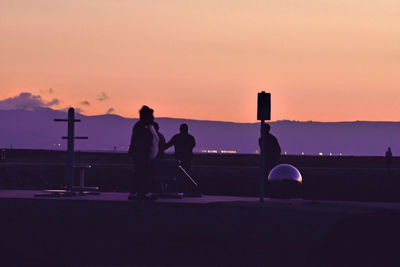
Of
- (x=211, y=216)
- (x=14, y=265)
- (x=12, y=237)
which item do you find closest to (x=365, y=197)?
(x=211, y=216)

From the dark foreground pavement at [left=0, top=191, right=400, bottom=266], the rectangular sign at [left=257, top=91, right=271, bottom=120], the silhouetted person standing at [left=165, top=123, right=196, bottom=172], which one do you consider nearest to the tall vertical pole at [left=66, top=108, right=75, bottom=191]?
the dark foreground pavement at [left=0, top=191, right=400, bottom=266]

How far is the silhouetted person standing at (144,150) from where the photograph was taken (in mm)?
20969

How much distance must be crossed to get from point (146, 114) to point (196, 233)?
21.7 feet

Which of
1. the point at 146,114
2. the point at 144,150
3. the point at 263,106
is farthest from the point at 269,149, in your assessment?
the point at 146,114

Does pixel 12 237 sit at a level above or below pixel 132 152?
below

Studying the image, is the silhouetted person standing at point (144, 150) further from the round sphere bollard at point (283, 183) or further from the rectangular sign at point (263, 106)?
the round sphere bollard at point (283, 183)

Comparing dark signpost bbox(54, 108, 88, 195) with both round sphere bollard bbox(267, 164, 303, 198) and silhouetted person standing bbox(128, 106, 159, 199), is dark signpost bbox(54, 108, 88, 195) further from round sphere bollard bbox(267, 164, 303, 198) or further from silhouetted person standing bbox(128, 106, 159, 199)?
round sphere bollard bbox(267, 164, 303, 198)

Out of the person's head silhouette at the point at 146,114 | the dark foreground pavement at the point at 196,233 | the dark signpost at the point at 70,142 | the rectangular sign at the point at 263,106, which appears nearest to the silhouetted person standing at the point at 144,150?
the person's head silhouette at the point at 146,114

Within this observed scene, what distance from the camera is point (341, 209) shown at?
19.9 metres

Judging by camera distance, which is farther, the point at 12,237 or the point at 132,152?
the point at 132,152

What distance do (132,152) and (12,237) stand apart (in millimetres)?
7827

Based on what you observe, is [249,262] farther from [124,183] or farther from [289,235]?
[124,183]

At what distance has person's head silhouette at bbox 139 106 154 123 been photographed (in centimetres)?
2086

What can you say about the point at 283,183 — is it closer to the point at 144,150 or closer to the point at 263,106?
the point at 263,106
